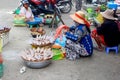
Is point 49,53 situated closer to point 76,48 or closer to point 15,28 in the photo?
point 76,48

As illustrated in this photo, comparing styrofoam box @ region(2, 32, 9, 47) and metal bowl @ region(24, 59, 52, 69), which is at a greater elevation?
styrofoam box @ region(2, 32, 9, 47)

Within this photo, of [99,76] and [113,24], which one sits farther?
[113,24]

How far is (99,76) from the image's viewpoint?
4684mm

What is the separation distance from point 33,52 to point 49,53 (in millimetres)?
317

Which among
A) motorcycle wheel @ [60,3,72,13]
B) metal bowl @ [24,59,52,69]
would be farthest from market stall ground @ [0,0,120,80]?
motorcycle wheel @ [60,3,72,13]

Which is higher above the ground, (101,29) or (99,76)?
(101,29)

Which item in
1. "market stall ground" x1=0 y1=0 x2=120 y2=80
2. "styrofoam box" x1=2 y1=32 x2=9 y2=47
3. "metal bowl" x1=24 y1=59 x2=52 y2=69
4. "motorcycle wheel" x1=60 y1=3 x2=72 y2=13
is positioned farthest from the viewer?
"motorcycle wheel" x1=60 y1=3 x2=72 y2=13

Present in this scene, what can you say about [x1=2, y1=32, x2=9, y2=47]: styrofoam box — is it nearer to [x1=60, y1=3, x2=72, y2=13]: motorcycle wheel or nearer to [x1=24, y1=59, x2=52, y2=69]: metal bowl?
[x1=24, y1=59, x2=52, y2=69]: metal bowl

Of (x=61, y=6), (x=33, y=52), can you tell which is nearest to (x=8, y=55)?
(x=33, y=52)

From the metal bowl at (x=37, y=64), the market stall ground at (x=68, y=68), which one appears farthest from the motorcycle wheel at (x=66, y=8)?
the metal bowl at (x=37, y=64)

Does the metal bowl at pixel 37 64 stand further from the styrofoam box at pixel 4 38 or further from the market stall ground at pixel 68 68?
the styrofoam box at pixel 4 38

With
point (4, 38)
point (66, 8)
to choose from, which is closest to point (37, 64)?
point (4, 38)

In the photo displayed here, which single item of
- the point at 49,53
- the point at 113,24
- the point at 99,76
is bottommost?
the point at 99,76

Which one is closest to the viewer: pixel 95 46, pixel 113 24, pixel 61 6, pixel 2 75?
pixel 2 75
